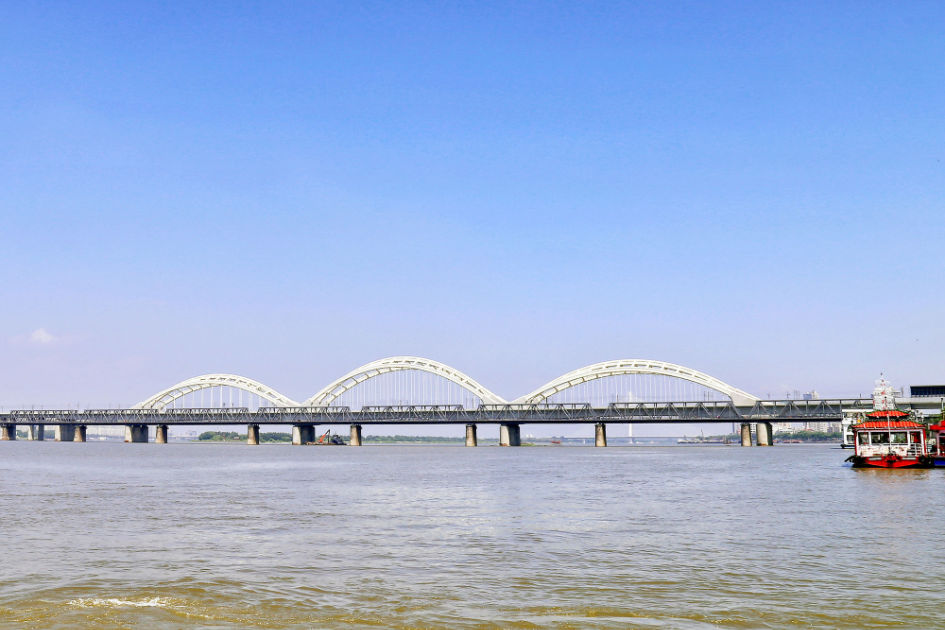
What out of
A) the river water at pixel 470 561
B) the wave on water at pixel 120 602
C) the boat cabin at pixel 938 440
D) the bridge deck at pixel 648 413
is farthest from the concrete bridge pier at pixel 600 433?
the wave on water at pixel 120 602

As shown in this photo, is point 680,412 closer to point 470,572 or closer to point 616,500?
point 616,500

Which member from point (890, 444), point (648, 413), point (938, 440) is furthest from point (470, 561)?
point (648, 413)

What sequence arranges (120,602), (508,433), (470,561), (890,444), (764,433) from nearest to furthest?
1. (120,602)
2. (470,561)
3. (890,444)
4. (764,433)
5. (508,433)

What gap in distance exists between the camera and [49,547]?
23188 millimetres

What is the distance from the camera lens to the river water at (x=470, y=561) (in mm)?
15258

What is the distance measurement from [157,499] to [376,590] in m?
25.6

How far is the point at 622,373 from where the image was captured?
188 metres

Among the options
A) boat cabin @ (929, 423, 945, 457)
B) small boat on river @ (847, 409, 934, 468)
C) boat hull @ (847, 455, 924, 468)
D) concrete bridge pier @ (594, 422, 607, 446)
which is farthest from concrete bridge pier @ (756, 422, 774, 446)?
boat hull @ (847, 455, 924, 468)

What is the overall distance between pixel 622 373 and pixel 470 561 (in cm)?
17015

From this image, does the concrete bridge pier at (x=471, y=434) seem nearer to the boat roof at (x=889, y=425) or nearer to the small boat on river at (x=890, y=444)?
the small boat on river at (x=890, y=444)

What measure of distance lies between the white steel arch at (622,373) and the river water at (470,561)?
454 ft

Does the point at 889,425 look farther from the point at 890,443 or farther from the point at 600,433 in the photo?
the point at 600,433

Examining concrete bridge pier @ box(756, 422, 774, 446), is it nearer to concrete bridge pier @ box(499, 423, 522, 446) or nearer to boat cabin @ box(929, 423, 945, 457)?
concrete bridge pier @ box(499, 423, 522, 446)

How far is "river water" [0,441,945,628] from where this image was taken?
15258mm
